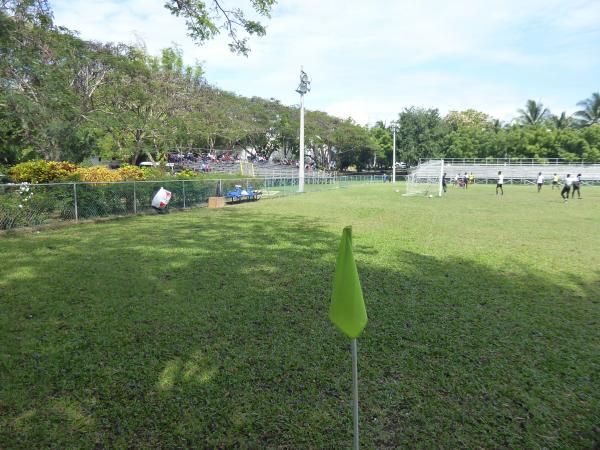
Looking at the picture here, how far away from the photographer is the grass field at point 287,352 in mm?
2582

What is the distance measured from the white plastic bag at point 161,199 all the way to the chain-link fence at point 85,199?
12.3 inches

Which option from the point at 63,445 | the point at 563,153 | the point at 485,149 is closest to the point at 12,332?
the point at 63,445

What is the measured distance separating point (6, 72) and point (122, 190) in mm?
8577

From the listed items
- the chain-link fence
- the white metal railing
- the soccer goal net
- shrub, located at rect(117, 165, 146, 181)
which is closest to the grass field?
the chain-link fence

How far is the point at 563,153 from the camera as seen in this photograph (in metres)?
48.3

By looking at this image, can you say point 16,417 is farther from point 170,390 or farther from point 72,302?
point 72,302

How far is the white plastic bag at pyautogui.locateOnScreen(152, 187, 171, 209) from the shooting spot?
47.2 ft

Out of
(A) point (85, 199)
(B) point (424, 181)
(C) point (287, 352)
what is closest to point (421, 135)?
(B) point (424, 181)

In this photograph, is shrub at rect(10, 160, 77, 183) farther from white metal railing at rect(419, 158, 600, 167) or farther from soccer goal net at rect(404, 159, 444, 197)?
white metal railing at rect(419, 158, 600, 167)

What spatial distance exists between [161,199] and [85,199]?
3027 mm

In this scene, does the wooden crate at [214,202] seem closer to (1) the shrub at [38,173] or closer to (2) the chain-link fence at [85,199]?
(2) the chain-link fence at [85,199]

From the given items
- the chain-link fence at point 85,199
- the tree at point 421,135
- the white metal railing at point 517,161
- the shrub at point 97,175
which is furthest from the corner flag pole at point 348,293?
the tree at point 421,135

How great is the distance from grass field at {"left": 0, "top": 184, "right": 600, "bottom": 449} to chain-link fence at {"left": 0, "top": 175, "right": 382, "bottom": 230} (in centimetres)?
290

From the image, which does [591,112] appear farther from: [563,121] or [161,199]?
[161,199]
